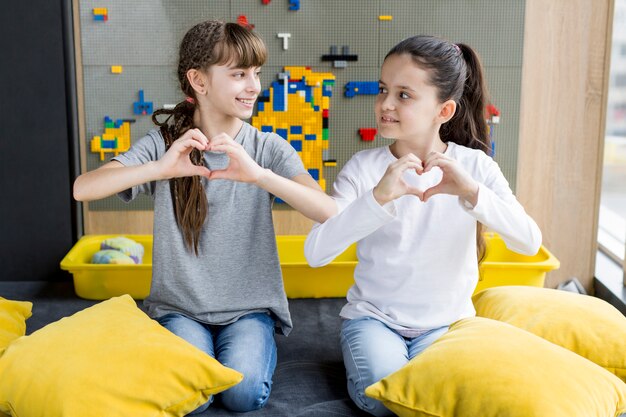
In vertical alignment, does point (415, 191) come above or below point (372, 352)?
above

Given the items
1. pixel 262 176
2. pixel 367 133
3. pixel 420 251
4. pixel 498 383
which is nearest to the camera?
pixel 498 383

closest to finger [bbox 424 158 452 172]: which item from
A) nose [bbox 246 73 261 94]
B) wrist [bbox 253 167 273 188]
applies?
wrist [bbox 253 167 273 188]

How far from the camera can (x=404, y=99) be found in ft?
5.92

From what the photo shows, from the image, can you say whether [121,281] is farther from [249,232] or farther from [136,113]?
[249,232]

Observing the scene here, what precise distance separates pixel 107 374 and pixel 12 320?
0.60 meters

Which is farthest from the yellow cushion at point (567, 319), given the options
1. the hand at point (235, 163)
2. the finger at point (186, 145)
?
the finger at point (186, 145)

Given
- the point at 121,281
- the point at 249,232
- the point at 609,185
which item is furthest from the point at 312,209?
the point at 609,185

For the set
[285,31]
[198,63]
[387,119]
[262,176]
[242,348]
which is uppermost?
[285,31]

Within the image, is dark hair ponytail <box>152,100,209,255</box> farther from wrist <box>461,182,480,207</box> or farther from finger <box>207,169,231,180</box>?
wrist <box>461,182,480,207</box>

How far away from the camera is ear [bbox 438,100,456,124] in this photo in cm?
185

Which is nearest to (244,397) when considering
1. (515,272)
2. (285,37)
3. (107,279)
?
(107,279)

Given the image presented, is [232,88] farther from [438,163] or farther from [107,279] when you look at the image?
[107,279]

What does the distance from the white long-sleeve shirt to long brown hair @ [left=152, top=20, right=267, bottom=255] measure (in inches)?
11.8

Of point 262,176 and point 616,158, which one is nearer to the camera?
point 262,176
